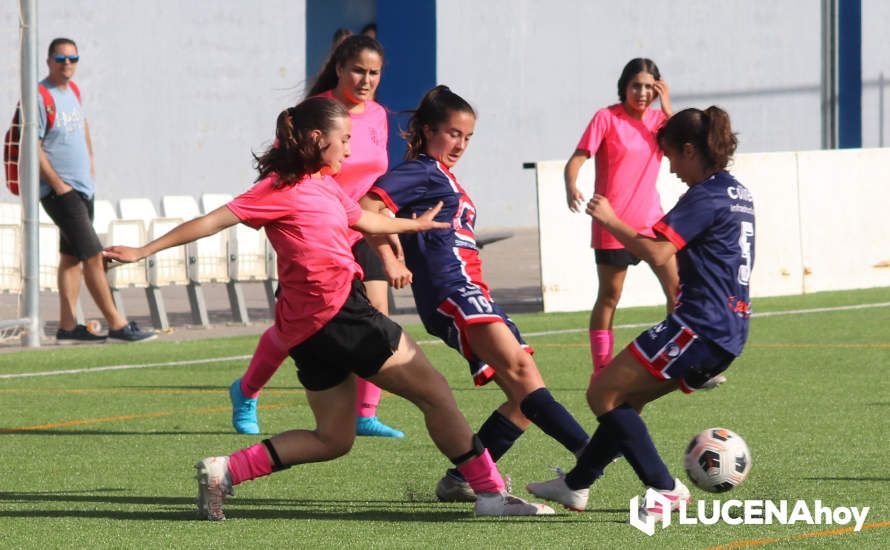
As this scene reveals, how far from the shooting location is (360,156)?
870cm

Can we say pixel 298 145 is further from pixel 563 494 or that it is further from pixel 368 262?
pixel 368 262

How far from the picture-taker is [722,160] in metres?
6.70

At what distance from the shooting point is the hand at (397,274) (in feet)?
22.4

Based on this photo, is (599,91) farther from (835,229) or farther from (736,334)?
(736,334)

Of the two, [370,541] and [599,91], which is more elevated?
[599,91]

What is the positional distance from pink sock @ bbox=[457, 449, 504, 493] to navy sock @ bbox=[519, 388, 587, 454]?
0.26 metres

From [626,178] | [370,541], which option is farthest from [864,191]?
[370,541]

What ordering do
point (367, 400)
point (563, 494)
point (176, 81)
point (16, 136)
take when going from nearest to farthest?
point (563, 494) < point (367, 400) < point (16, 136) < point (176, 81)

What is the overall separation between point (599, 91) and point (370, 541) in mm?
25383

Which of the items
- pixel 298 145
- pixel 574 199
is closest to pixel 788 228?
pixel 574 199

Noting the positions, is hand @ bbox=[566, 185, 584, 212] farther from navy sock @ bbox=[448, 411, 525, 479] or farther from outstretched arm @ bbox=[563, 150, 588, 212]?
navy sock @ bbox=[448, 411, 525, 479]

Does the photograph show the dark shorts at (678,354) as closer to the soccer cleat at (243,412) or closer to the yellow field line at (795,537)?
the yellow field line at (795,537)

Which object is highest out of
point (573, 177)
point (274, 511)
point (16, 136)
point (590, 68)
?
point (590, 68)

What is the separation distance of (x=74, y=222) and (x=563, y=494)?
7606mm
